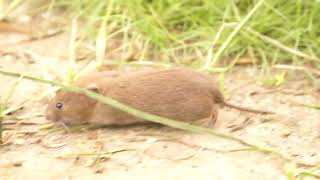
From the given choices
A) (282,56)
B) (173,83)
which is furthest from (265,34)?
(173,83)

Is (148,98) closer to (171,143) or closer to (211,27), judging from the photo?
(171,143)

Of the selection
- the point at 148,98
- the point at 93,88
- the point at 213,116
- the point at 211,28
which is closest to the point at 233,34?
the point at 211,28

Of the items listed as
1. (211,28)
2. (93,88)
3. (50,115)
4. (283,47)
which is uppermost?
(211,28)

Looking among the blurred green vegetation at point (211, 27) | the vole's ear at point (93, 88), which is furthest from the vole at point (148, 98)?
the blurred green vegetation at point (211, 27)

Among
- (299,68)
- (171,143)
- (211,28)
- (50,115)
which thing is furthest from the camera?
(211,28)

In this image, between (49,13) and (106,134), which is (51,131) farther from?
(49,13)

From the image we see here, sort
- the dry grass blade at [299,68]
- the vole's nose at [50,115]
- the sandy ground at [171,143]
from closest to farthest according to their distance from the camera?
the sandy ground at [171,143]
the vole's nose at [50,115]
the dry grass blade at [299,68]

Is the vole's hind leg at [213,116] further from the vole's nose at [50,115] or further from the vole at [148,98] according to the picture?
the vole's nose at [50,115]
